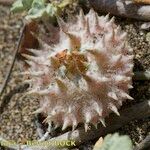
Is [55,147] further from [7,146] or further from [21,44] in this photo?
[21,44]

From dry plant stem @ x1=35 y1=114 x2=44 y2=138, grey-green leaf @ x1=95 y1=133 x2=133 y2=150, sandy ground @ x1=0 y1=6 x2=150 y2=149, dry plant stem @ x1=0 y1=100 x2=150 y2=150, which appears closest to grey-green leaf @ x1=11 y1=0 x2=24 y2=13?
sandy ground @ x1=0 y1=6 x2=150 y2=149

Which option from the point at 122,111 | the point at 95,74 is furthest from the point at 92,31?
the point at 122,111

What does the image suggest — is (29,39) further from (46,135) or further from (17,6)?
(46,135)

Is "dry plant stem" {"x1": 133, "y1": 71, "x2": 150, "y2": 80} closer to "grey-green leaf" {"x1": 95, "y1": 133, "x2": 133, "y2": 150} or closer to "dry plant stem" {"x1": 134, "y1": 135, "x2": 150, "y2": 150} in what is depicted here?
"dry plant stem" {"x1": 134, "y1": 135, "x2": 150, "y2": 150}

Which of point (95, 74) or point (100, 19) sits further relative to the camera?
point (100, 19)

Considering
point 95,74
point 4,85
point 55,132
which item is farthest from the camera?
point 4,85

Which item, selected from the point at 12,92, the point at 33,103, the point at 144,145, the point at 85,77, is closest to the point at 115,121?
the point at 144,145

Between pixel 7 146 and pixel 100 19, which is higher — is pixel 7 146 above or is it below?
below
